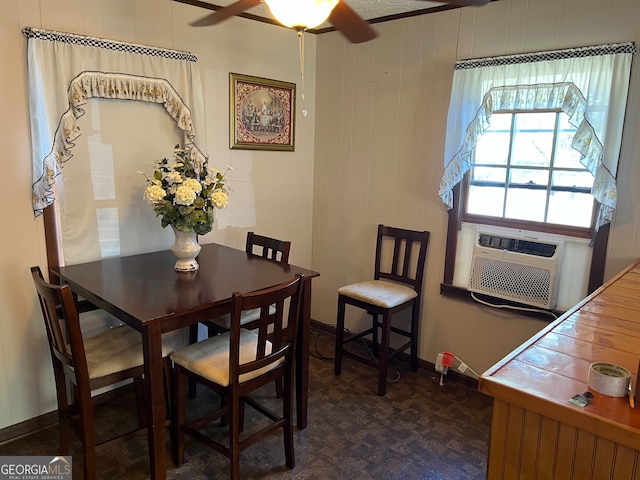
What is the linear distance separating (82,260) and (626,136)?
2895 mm

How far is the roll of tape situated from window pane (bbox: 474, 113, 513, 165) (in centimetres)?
179

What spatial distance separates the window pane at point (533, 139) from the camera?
258 cm

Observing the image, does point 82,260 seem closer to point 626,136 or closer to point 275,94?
point 275,94

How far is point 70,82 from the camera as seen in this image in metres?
2.33

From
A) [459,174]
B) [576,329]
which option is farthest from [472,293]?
[576,329]

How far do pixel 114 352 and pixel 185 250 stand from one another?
1.96 feet

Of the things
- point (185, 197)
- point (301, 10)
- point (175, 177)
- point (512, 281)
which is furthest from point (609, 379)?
point (175, 177)

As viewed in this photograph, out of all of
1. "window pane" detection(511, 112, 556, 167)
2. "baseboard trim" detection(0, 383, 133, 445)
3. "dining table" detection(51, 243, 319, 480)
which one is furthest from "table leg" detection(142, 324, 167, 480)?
"window pane" detection(511, 112, 556, 167)

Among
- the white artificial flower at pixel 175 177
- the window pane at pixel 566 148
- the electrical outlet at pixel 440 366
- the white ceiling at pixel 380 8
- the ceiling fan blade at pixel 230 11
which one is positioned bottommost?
the electrical outlet at pixel 440 366

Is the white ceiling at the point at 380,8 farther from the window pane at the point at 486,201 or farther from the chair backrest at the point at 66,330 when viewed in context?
the chair backrest at the point at 66,330

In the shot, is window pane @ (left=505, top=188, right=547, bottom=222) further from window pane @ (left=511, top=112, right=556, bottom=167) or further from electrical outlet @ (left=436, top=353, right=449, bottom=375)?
electrical outlet @ (left=436, top=353, right=449, bottom=375)

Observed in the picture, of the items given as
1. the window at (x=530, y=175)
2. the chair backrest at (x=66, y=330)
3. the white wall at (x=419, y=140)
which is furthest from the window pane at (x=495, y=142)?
the chair backrest at (x=66, y=330)

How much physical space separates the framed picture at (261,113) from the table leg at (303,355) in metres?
1.32

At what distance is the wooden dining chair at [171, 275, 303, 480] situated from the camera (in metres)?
1.91
